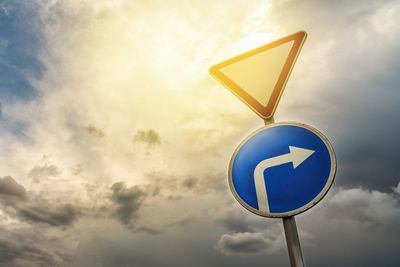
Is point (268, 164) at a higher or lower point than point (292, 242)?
higher

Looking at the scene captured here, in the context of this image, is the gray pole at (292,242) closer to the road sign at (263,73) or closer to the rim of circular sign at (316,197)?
the rim of circular sign at (316,197)

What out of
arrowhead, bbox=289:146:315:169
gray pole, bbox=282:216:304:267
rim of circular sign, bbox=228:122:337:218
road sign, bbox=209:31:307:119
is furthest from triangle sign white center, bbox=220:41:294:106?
gray pole, bbox=282:216:304:267

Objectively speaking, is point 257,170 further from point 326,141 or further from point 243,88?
point 243,88

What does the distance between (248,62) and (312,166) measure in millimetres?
1289

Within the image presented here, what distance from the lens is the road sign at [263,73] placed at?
2.13 metres

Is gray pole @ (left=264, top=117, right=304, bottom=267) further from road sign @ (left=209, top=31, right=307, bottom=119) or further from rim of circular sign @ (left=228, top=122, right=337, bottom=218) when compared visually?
road sign @ (left=209, top=31, right=307, bottom=119)

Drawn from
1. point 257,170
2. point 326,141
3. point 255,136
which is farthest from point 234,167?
point 326,141

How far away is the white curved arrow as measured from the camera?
1688 mm

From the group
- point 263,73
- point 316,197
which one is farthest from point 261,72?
point 316,197

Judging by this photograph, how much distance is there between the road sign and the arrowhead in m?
0.45

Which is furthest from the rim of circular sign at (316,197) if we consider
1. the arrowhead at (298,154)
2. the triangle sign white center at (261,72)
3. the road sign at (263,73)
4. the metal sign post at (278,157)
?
the triangle sign white center at (261,72)

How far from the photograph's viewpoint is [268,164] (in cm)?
180

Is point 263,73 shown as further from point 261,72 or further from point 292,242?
point 292,242

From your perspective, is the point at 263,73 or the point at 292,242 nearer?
the point at 292,242
